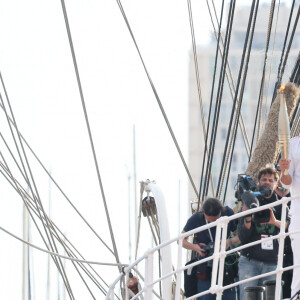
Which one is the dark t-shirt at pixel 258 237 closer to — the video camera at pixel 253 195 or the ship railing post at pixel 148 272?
the video camera at pixel 253 195

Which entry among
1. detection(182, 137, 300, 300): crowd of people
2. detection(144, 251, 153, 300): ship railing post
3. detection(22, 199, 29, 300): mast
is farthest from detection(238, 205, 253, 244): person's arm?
detection(22, 199, 29, 300): mast

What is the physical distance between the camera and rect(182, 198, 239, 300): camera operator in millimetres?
8539

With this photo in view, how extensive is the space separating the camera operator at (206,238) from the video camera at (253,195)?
0.68ft

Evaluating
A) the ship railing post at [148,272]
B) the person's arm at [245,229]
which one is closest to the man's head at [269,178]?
the person's arm at [245,229]

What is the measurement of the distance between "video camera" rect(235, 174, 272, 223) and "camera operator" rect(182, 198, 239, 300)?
0.68 ft

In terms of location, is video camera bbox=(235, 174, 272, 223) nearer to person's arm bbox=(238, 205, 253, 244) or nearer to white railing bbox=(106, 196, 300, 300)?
person's arm bbox=(238, 205, 253, 244)

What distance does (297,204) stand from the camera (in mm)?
7473

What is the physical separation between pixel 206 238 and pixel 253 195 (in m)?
0.70

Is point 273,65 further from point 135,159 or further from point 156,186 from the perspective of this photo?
point 135,159

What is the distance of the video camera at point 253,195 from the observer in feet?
26.5

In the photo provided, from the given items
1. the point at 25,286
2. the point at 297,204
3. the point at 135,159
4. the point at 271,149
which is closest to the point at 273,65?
the point at 271,149

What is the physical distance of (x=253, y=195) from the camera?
8.13 metres

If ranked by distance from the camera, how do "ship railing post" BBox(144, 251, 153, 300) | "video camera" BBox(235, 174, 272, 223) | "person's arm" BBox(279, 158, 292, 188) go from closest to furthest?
1. "person's arm" BBox(279, 158, 292, 188)
2. "ship railing post" BBox(144, 251, 153, 300)
3. "video camera" BBox(235, 174, 272, 223)

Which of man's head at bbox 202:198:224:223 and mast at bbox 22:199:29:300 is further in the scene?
mast at bbox 22:199:29:300
